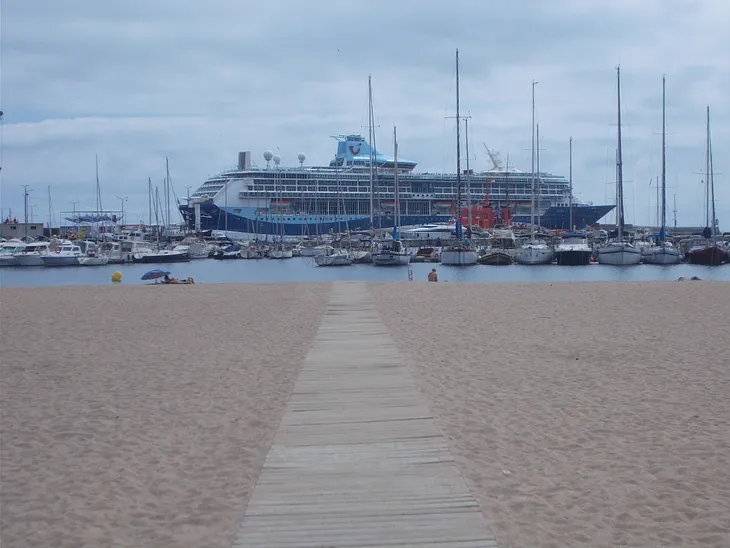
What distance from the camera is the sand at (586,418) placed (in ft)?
14.9

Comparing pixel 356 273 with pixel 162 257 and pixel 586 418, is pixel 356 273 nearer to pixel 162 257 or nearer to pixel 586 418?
pixel 162 257

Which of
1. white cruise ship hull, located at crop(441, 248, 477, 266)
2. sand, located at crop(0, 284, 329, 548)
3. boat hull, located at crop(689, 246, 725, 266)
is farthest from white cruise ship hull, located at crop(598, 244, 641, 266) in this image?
sand, located at crop(0, 284, 329, 548)

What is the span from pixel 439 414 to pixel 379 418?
61 centimetres

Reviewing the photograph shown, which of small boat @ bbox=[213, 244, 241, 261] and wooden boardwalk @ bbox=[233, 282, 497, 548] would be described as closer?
wooden boardwalk @ bbox=[233, 282, 497, 548]

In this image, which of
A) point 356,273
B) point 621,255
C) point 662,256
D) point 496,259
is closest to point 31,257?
point 356,273

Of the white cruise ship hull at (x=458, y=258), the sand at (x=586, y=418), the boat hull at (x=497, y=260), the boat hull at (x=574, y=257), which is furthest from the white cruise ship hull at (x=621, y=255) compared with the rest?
the sand at (x=586, y=418)

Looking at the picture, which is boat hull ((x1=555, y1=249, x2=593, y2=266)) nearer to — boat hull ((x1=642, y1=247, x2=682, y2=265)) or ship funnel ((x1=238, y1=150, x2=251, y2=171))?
boat hull ((x1=642, y1=247, x2=682, y2=265))

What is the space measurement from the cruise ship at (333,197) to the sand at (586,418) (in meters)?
62.9

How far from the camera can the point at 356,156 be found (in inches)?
3334

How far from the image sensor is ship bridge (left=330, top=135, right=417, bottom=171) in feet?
269

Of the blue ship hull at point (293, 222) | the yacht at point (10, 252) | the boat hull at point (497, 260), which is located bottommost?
the boat hull at point (497, 260)

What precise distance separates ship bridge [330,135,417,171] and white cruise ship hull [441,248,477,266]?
35374 mm

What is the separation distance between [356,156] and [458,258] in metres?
40.4

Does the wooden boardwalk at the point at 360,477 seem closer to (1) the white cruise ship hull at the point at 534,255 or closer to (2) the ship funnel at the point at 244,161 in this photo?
(1) the white cruise ship hull at the point at 534,255
